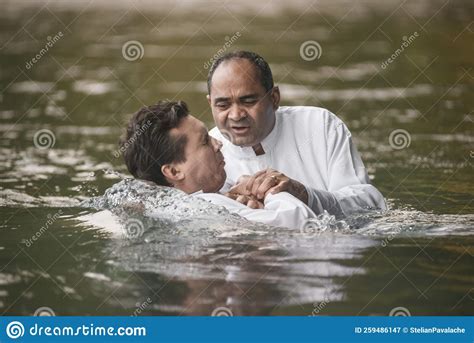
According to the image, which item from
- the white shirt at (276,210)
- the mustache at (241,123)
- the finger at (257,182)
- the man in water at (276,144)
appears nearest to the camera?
the white shirt at (276,210)

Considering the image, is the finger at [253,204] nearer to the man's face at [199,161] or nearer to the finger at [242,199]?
the finger at [242,199]

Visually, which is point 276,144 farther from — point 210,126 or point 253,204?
point 210,126

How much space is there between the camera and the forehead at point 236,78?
5.68 meters

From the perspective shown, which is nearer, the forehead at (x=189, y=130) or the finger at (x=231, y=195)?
the forehead at (x=189, y=130)

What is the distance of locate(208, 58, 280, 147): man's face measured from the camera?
5.68m

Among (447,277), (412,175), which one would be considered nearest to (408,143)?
(412,175)

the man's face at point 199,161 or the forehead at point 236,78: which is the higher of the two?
the forehead at point 236,78

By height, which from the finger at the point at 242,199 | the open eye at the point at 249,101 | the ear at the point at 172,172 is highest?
the open eye at the point at 249,101

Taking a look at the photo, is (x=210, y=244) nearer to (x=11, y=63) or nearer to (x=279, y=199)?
(x=279, y=199)

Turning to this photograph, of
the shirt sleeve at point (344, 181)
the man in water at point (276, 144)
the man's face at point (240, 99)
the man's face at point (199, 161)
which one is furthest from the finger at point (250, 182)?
the man's face at point (240, 99)

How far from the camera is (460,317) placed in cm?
432

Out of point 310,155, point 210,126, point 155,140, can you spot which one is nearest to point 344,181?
point 310,155

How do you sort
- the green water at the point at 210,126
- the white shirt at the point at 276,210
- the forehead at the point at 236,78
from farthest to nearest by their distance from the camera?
the forehead at the point at 236,78 → the white shirt at the point at 276,210 → the green water at the point at 210,126

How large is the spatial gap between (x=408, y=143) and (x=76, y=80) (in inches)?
171
